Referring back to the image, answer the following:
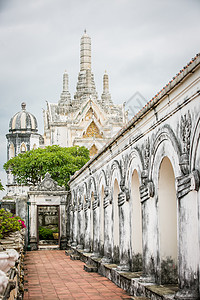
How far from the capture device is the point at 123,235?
11391 millimetres

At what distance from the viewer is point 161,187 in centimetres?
855

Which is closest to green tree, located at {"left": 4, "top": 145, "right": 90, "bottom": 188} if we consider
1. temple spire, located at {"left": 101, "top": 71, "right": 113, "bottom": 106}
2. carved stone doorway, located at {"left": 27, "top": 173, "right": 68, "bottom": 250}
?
carved stone doorway, located at {"left": 27, "top": 173, "right": 68, "bottom": 250}

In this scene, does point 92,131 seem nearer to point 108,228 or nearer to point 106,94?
point 106,94

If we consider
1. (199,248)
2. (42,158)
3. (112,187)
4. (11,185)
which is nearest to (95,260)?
(112,187)

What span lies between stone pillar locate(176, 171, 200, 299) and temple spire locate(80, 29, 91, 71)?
49033 mm

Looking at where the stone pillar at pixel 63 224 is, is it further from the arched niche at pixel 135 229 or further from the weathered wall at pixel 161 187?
the arched niche at pixel 135 229

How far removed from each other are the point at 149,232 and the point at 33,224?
15937 mm

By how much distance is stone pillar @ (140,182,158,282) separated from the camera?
8672 mm

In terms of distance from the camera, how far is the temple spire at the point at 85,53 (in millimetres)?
55062

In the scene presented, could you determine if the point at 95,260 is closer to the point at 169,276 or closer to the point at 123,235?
the point at 123,235

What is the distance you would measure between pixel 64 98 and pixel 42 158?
2051 centimetres

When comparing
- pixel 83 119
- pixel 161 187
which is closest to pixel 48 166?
pixel 83 119

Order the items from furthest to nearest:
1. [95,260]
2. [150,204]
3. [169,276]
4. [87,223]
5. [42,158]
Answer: [42,158], [87,223], [95,260], [150,204], [169,276]

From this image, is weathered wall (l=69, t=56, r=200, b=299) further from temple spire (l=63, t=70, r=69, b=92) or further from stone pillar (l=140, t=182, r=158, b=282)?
temple spire (l=63, t=70, r=69, b=92)
